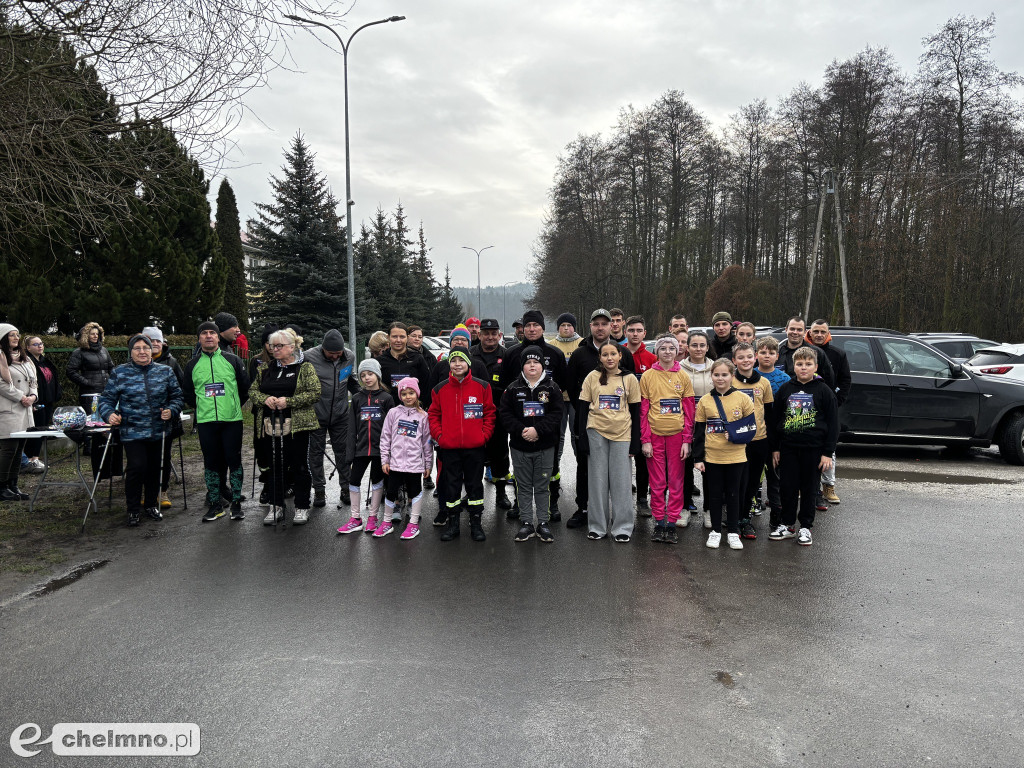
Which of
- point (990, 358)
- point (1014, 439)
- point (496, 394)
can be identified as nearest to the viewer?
point (496, 394)

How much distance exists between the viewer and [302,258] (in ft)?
76.1

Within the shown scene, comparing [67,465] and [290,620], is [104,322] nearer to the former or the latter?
[67,465]

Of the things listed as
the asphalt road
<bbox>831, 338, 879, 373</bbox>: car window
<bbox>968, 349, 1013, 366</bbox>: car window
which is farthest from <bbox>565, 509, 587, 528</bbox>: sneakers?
<bbox>968, 349, 1013, 366</bbox>: car window

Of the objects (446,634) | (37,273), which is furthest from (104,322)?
(446,634)

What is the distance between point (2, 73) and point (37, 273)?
326 inches

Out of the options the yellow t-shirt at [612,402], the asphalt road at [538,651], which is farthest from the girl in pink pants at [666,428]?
the asphalt road at [538,651]

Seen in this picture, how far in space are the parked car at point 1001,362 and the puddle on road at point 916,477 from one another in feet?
9.13

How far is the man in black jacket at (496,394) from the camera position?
23.3ft

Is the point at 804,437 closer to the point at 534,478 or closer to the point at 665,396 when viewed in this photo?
the point at 665,396

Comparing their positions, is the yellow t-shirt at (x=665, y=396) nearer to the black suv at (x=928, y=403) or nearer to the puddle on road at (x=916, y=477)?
the puddle on road at (x=916, y=477)

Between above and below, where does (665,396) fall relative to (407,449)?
above

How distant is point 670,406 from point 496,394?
203cm

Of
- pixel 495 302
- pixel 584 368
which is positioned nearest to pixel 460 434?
pixel 584 368

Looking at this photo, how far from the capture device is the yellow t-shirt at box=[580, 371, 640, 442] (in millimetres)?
5965
